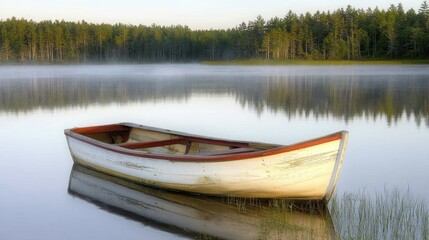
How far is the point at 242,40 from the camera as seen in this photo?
109938 mm

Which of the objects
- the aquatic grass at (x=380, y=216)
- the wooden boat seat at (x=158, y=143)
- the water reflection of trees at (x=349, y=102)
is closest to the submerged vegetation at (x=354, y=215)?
the aquatic grass at (x=380, y=216)

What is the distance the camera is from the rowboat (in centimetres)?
740

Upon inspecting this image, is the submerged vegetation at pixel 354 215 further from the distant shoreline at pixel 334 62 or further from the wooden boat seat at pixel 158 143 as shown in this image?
the distant shoreline at pixel 334 62

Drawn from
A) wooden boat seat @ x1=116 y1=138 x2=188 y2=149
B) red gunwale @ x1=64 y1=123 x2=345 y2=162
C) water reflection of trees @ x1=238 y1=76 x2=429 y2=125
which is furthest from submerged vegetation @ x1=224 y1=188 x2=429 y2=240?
water reflection of trees @ x1=238 y1=76 x2=429 y2=125

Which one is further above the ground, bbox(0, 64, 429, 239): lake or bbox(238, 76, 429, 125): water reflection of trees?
bbox(238, 76, 429, 125): water reflection of trees

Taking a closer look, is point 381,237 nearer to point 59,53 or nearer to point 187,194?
point 187,194

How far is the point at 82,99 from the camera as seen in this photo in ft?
88.8

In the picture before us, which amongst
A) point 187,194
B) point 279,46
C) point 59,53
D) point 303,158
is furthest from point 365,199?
point 59,53

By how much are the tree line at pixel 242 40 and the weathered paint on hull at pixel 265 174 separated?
82.7m

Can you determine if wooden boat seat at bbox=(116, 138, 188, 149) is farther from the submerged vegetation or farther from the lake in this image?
the submerged vegetation

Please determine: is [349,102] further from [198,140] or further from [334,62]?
[334,62]

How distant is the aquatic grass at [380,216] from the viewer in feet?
21.2

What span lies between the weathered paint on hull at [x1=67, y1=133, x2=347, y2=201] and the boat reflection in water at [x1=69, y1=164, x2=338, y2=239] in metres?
0.21

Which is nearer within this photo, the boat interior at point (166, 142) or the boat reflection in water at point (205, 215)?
the boat reflection in water at point (205, 215)
